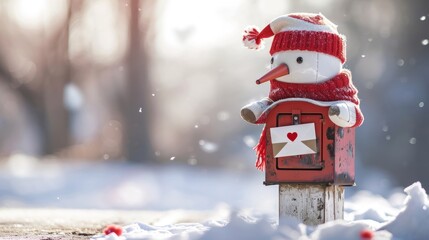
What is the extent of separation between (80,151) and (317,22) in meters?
17.8

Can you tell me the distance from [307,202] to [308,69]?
75 cm

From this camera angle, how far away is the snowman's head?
4.86 m

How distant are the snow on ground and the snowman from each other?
645mm

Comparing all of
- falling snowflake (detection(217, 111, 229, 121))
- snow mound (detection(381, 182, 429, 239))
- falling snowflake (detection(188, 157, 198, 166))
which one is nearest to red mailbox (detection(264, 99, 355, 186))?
snow mound (detection(381, 182, 429, 239))

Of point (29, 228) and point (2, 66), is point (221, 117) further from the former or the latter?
point (29, 228)

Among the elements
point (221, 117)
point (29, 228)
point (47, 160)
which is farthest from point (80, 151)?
point (29, 228)

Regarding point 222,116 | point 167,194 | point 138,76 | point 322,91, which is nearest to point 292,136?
point 322,91

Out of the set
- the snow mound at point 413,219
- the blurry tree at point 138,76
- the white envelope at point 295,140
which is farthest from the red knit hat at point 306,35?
the blurry tree at point 138,76

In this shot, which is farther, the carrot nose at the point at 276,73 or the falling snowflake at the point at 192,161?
the falling snowflake at the point at 192,161

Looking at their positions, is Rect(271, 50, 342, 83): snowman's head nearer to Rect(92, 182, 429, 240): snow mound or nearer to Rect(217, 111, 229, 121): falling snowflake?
Rect(92, 182, 429, 240): snow mound

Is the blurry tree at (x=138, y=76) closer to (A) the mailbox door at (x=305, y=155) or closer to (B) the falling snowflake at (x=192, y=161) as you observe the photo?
(B) the falling snowflake at (x=192, y=161)

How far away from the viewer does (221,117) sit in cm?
2259

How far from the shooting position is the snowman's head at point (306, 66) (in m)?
4.86

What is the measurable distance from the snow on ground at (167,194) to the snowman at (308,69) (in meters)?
0.64
